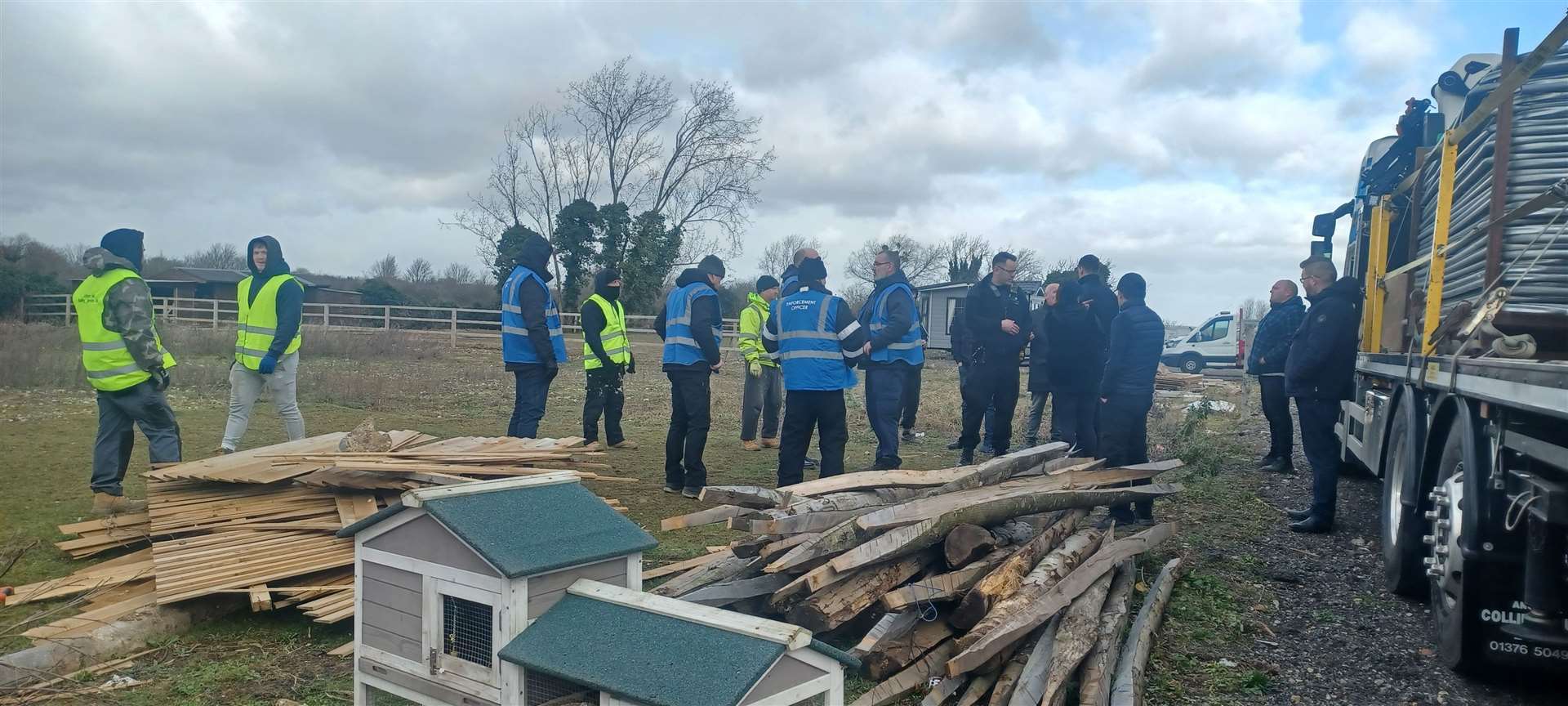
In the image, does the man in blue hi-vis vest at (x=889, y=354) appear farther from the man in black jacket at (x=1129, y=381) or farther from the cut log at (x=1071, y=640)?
the cut log at (x=1071, y=640)

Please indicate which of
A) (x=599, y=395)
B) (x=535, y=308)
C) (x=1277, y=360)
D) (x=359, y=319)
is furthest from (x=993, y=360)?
(x=359, y=319)

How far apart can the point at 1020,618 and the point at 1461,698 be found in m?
1.75

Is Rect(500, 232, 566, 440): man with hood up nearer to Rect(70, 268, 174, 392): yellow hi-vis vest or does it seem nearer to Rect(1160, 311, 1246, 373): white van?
Rect(70, 268, 174, 392): yellow hi-vis vest

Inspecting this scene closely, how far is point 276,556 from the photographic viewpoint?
4.69 m

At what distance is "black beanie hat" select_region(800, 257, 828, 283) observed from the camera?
7045 mm

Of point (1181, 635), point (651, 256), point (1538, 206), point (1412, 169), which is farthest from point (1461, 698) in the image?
point (651, 256)

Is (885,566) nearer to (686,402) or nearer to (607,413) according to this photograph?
(686,402)

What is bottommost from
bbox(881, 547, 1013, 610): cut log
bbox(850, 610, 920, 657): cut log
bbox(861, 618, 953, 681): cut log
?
bbox(861, 618, 953, 681): cut log

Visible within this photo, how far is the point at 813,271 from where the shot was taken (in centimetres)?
706

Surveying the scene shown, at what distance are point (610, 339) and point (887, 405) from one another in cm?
301

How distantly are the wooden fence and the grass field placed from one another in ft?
24.3

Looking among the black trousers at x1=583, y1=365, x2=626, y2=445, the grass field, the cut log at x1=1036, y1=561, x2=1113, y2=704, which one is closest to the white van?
the grass field

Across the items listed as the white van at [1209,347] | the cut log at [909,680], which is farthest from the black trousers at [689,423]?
the white van at [1209,347]

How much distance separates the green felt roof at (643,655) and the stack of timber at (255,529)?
6.74ft
